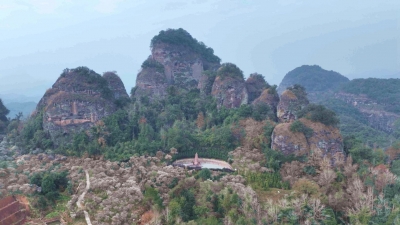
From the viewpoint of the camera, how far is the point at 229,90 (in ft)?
130

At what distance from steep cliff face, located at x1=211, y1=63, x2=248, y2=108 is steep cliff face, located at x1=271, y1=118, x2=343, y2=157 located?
40.1 feet

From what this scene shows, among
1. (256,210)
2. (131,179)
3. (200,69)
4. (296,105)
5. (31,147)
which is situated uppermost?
(200,69)

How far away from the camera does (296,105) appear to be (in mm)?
33625

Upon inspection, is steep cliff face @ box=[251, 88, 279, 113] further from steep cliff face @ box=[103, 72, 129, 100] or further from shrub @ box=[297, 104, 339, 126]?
steep cliff face @ box=[103, 72, 129, 100]

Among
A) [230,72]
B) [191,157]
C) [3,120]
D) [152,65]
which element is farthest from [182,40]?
[3,120]

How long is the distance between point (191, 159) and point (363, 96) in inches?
1849

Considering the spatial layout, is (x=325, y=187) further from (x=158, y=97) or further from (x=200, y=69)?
(x=200, y=69)

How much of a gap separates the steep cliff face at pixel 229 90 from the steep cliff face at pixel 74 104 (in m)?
13.1

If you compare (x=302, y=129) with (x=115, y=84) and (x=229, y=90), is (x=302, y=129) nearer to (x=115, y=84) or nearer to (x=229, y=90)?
(x=229, y=90)

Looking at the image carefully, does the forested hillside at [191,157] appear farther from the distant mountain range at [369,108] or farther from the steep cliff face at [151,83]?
the distant mountain range at [369,108]

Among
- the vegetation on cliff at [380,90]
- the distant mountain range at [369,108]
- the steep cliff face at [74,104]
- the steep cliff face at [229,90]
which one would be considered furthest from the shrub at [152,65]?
the vegetation on cliff at [380,90]

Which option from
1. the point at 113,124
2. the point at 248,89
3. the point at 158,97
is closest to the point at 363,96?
the point at 248,89

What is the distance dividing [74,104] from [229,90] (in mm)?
18302

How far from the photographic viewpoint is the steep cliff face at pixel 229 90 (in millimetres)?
39438
